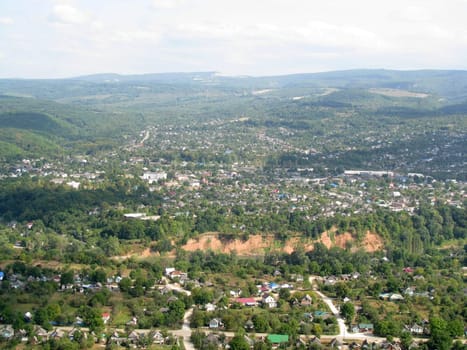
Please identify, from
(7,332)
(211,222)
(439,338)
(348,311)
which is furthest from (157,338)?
(211,222)

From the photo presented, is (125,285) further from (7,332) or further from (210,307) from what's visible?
(7,332)

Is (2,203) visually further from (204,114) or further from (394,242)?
(204,114)

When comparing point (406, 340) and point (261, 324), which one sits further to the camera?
point (261, 324)

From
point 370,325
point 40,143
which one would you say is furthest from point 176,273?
point 40,143

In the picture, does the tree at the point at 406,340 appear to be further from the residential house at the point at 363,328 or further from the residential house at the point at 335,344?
the residential house at the point at 335,344

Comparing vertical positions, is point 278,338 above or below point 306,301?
above

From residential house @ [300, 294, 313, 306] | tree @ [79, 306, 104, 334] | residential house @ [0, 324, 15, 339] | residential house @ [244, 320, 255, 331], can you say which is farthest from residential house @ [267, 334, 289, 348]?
residential house @ [0, 324, 15, 339]

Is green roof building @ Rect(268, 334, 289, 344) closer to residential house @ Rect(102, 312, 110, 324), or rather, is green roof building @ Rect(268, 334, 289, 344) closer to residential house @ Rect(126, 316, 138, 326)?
residential house @ Rect(126, 316, 138, 326)

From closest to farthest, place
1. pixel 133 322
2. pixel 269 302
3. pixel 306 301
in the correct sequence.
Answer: pixel 133 322 → pixel 269 302 → pixel 306 301

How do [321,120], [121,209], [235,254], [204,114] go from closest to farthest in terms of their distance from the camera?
1. [235,254]
2. [121,209]
3. [321,120]
4. [204,114]

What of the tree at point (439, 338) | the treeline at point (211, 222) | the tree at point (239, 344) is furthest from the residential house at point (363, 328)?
the treeline at point (211, 222)

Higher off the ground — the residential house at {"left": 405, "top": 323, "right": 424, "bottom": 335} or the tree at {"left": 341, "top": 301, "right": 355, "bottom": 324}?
the tree at {"left": 341, "top": 301, "right": 355, "bottom": 324}
